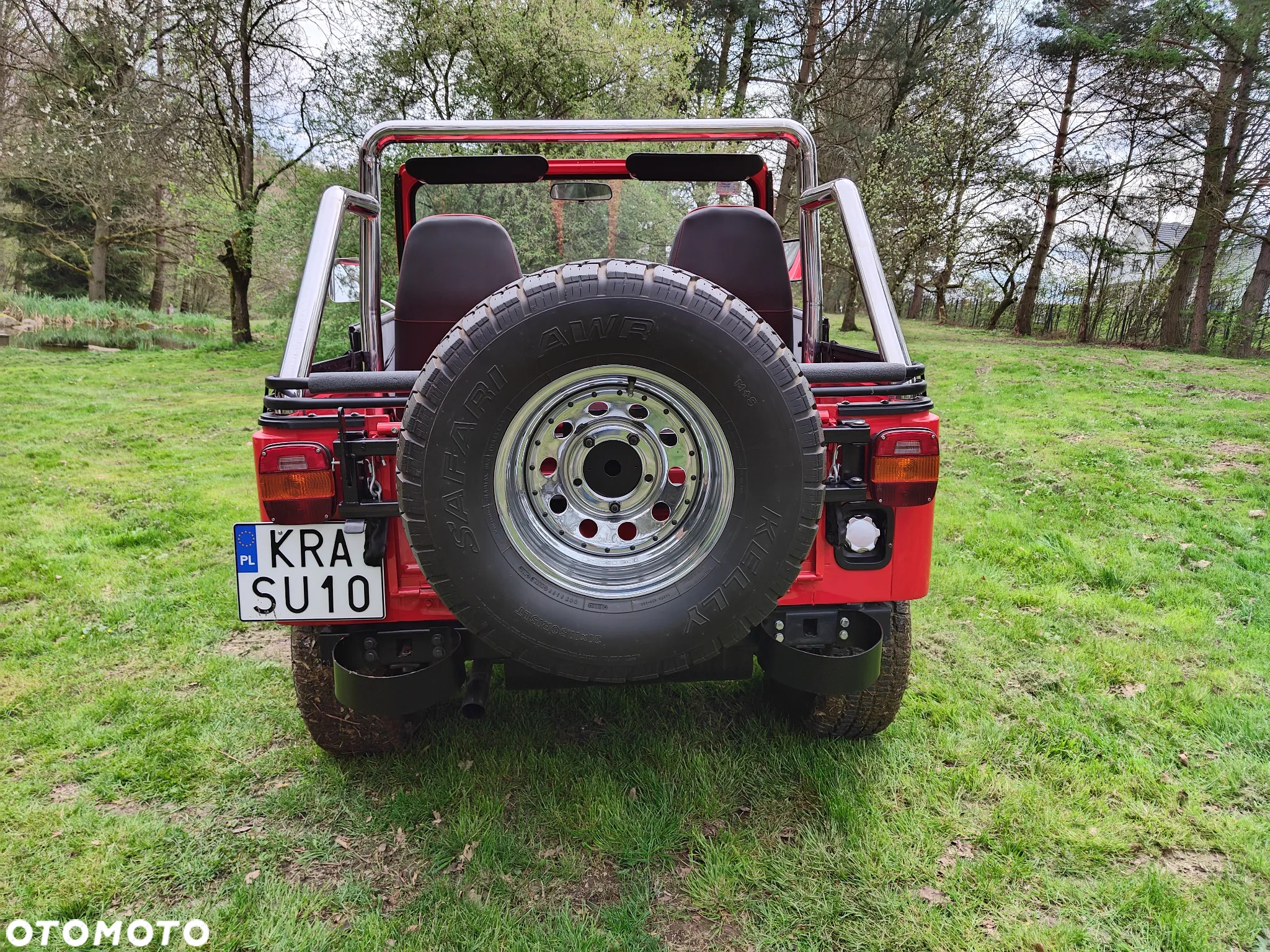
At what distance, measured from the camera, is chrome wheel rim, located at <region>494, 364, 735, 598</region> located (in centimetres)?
172

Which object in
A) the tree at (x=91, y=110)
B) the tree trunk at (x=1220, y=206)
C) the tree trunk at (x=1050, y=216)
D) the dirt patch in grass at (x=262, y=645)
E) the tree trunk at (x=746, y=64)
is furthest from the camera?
the tree trunk at (x=1050, y=216)

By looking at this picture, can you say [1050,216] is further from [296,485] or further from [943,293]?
[296,485]

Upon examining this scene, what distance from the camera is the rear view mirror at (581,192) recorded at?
3479 millimetres

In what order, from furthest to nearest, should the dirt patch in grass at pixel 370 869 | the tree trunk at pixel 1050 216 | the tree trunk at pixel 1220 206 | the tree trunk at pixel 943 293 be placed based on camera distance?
the tree trunk at pixel 943 293, the tree trunk at pixel 1050 216, the tree trunk at pixel 1220 206, the dirt patch in grass at pixel 370 869

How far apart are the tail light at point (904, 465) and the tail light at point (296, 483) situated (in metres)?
1.44

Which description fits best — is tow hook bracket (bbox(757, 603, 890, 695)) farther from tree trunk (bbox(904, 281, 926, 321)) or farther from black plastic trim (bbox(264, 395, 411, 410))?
tree trunk (bbox(904, 281, 926, 321))

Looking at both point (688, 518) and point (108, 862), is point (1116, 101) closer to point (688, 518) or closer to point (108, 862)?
point (688, 518)

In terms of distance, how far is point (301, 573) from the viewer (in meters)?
1.84

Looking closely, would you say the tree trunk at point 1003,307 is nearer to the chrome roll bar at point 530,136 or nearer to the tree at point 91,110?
the chrome roll bar at point 530,136

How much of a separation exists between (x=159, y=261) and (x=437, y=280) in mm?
26180

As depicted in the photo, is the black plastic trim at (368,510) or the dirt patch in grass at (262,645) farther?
the dirt patch in grass at (262,645)

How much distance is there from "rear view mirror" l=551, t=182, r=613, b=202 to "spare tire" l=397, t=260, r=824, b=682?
203 cm

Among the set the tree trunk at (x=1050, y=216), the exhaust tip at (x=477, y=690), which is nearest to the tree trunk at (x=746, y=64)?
the tree trunk at (x=1050, y=216)

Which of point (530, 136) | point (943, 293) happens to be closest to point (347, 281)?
point (530, 136)
